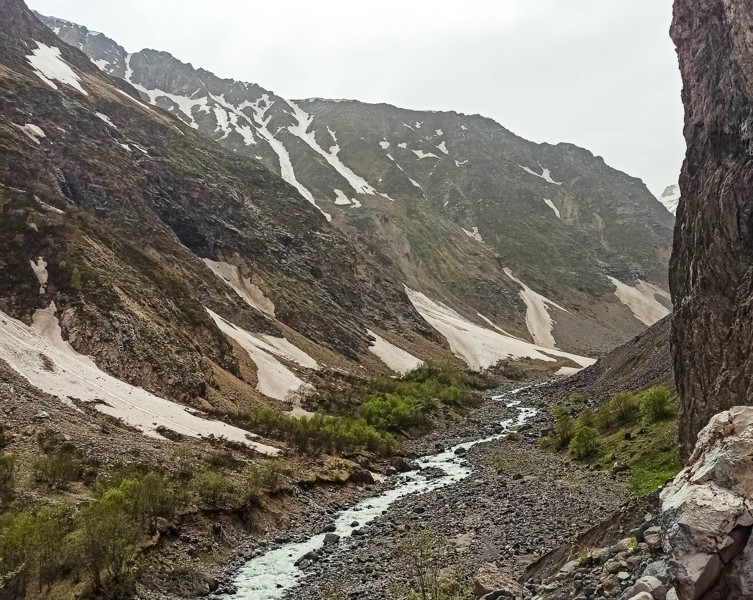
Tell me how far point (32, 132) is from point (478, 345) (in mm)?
95645

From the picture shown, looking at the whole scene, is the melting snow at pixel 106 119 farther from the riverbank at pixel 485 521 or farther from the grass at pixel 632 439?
the grass at pixel 632 439

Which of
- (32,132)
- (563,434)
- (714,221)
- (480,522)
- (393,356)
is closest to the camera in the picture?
(714,221)

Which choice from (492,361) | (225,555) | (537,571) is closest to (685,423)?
(537,571)

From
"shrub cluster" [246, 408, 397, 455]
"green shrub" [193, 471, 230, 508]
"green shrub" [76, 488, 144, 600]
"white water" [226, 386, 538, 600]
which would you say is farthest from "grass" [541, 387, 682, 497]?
"green shrub" [76, 488, 144, 600]

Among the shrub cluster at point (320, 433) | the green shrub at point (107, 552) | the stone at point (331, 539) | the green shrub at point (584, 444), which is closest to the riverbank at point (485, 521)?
the stone at point (331, 539)

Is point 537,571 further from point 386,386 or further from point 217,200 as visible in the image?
point 217,200

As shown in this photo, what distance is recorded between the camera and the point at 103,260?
5912cm

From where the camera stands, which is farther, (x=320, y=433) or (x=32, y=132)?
(x=32, y=132)

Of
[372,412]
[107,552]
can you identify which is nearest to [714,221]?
[107,552]

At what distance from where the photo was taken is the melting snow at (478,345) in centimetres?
12050

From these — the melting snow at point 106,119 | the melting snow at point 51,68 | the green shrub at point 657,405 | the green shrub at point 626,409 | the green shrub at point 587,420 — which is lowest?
the green shrub at point 587,420

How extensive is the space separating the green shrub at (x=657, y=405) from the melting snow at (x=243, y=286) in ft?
201

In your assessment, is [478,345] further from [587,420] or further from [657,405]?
[657,405]

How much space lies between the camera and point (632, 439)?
1527 inches
